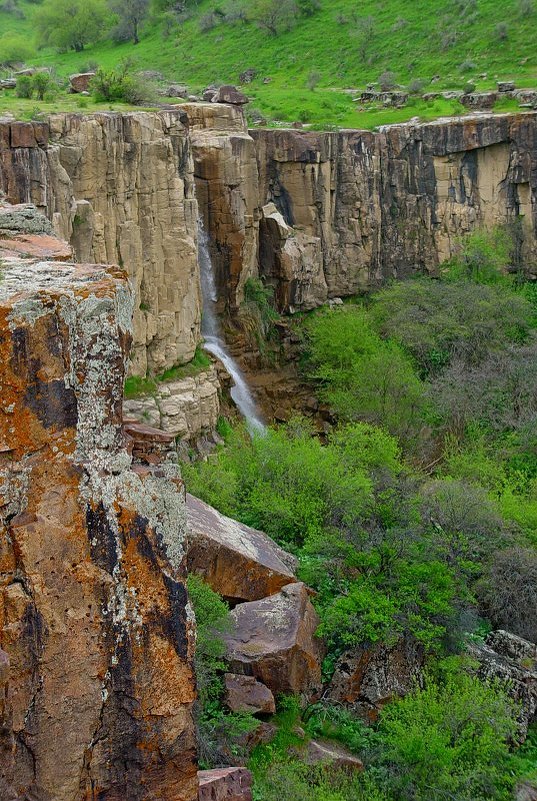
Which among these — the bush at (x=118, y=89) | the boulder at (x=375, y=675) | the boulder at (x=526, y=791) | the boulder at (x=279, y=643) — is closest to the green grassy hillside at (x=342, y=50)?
the bush at (x=118, y=89)

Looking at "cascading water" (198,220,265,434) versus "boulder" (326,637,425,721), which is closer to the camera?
"boulder" (326,637,425,721)

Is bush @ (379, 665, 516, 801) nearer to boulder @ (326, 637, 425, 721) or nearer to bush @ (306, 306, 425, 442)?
boulder @ (326, 637, 425, 721)

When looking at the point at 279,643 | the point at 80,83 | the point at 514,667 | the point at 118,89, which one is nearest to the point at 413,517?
the point at 514,667

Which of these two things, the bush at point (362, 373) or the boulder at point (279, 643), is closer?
the boulder at point (279, 643)

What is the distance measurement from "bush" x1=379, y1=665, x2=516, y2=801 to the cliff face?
14.2m

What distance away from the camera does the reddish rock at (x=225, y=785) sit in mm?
10148

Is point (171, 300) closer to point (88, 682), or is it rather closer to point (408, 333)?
point (408, 333)

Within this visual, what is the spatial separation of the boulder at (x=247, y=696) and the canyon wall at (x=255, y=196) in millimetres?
13112

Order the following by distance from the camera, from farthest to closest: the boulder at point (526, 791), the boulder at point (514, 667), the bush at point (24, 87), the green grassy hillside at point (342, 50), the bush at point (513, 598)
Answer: the green grassy hillside at point (342, 50) → the bush at point (24, 87) → the bush at point (513, 598) → the boulder at point (514, 667) → the boulder at point (526, 791)

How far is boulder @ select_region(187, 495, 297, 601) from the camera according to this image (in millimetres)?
15531

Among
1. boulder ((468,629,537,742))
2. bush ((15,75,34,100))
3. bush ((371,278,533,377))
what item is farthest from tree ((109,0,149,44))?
boulder ((468,629,537,742))

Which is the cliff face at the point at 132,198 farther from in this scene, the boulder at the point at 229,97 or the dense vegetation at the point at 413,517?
the boulder at the point at 229,97

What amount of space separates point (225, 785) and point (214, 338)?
2401 centimetres

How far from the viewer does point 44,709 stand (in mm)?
8023
